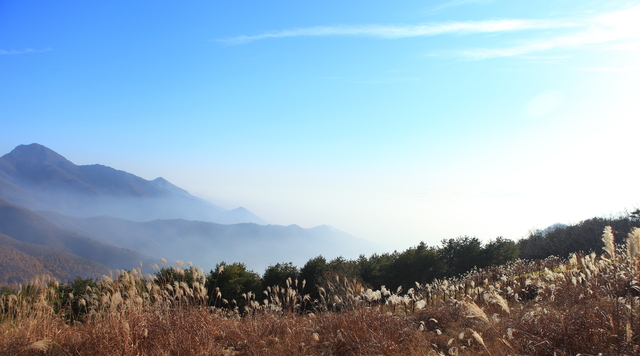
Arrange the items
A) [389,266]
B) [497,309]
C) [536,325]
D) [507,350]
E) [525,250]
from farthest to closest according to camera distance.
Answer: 1. [525,250]
2. [389,266]
3. [497,309]
4. [536,325]
5. [507,350]

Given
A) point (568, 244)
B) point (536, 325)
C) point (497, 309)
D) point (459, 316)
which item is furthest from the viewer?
point (568, 244)

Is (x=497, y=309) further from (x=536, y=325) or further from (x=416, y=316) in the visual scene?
(x=536, y=325)

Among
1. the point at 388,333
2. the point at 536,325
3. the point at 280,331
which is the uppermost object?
the point at 536,325

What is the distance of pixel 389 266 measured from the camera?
3366 centimetres

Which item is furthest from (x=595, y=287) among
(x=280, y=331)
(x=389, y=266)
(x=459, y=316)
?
(x=389, y=266)

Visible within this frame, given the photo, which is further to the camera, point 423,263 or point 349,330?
point 423,263

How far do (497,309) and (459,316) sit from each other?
4.02ft

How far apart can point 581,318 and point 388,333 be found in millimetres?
2689

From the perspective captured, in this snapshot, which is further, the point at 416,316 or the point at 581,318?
the point at 416,316

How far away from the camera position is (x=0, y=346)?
552 centimetres

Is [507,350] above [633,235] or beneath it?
beneath

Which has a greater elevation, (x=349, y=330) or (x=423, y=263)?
(x=349, y=330)

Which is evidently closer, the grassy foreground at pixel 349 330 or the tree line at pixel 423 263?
the grassy foreground at pixel 349 330

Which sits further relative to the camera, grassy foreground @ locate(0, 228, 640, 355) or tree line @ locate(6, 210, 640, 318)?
tree line @ locate(6, 210, 640, 318)
